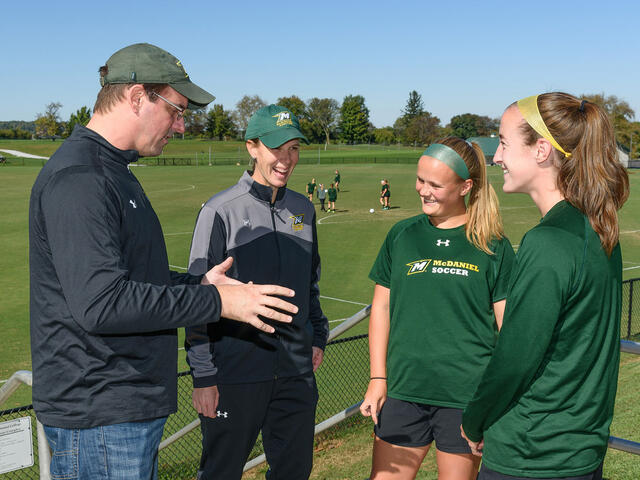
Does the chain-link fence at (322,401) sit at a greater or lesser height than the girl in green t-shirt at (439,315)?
lesser

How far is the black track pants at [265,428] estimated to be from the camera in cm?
335

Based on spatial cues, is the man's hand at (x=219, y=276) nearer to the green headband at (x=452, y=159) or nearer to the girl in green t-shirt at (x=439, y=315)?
the girl in green t-shirt at (x=439, y=315)

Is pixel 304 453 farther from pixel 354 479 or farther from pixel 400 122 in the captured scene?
pixel 400 122

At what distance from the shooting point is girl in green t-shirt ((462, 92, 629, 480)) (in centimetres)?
205

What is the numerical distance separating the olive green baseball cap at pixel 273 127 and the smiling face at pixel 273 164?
0.14ft

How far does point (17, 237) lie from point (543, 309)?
2479 centimetres

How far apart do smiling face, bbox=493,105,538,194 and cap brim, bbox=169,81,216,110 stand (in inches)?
50.0

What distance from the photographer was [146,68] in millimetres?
2363

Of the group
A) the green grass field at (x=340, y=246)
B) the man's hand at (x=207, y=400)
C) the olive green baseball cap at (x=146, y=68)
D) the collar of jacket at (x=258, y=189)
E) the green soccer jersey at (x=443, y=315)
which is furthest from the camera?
the green grass field at (x=340, y=246)

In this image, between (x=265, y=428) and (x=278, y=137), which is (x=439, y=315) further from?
(x=278, y=137)

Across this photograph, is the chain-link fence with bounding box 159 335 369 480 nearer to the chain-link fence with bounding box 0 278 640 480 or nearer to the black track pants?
the chain-link fence with bounding box 0 278 640 480

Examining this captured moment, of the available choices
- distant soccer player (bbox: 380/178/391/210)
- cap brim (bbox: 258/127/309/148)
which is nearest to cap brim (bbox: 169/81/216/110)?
cap brim (bbox: 258/127/309/148)

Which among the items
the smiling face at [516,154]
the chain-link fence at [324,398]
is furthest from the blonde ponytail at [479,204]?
the chain-link fence at [324,398]

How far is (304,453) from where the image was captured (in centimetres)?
358
